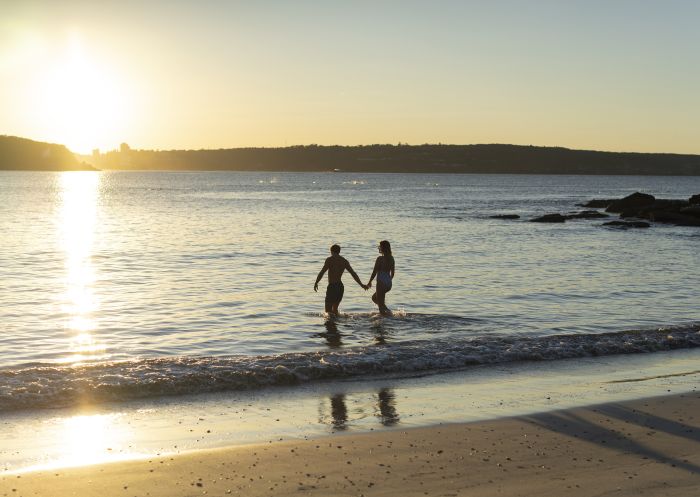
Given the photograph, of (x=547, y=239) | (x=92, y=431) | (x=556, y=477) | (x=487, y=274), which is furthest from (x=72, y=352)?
(x=547, y=239)

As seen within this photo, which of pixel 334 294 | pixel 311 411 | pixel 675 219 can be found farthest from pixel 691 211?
pixel 311 411

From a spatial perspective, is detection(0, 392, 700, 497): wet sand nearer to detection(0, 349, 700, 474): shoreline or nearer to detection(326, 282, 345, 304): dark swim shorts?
detection(0, 349, 700, 474): shoreline

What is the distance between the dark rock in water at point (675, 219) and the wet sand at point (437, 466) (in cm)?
5022

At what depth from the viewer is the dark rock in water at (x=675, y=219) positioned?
55.1 metres

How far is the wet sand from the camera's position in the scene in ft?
23.0

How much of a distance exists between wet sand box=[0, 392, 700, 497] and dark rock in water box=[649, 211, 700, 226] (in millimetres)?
50223

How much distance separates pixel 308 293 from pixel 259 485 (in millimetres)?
15078

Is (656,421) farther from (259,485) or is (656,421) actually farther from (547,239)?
(547,239)

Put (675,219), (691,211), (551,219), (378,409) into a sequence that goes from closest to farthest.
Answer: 1. (378,409)
2. (675,219)
3. (691,211)
4. (551,219)

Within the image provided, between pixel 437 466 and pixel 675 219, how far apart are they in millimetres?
53373

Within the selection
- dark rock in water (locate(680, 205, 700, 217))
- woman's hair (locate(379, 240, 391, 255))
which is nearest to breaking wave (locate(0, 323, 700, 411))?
woman's hair (locate(379, 240, 391, 255))

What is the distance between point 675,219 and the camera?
55750mm

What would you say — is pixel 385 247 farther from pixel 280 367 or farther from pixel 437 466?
pixel 437 466

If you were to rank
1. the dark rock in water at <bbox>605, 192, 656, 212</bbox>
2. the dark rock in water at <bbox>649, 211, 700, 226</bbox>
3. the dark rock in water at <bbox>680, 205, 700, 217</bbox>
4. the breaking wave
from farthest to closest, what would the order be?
the dark rock in water at <bbox>605, 192, 656, 212</bbox> < the dark rock in water at <bbox>680, 205, 700, 217</bbox> < the dark rock in water at <bbox>649, 211, 700, 226</bbox> < the breaking wave
